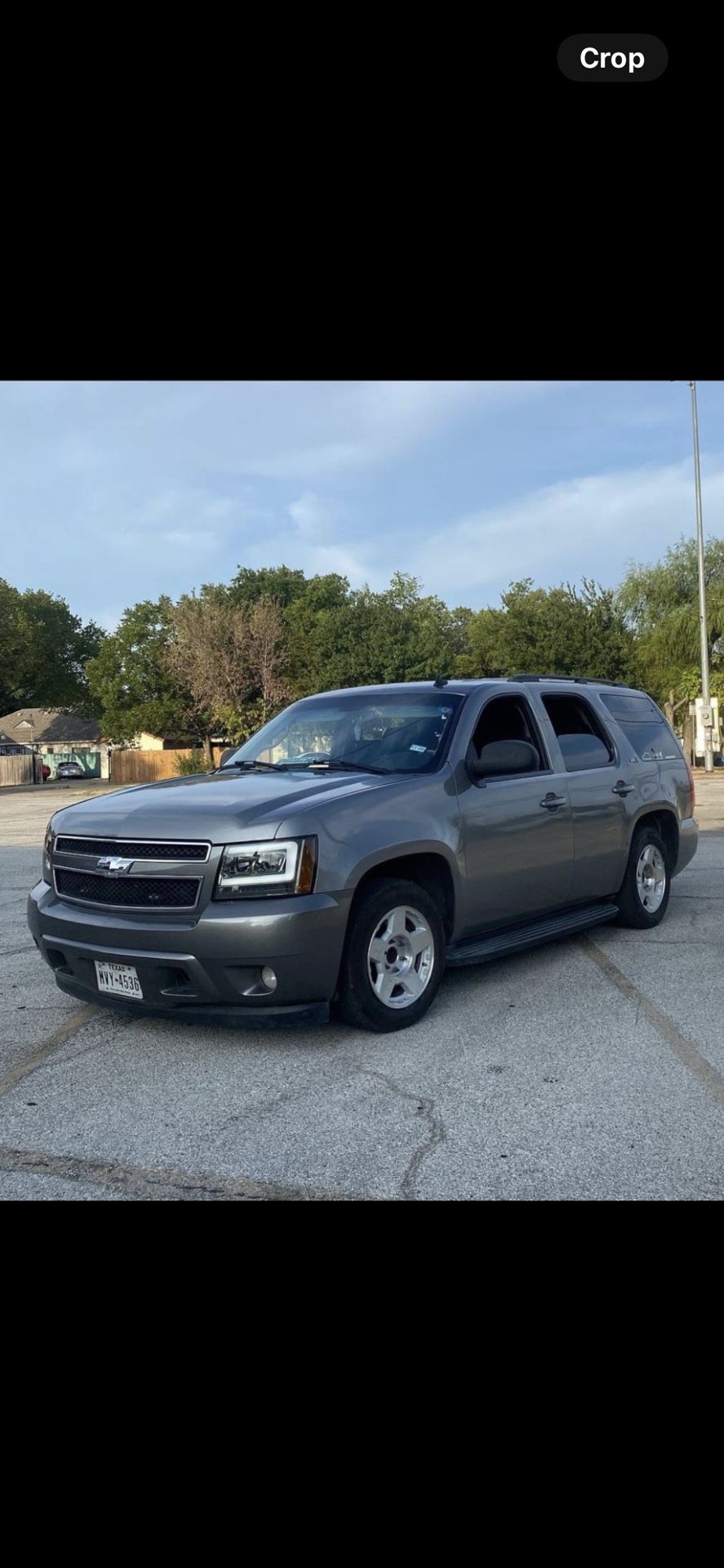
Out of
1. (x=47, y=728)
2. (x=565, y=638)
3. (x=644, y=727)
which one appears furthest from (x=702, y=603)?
(x=47, y=728)

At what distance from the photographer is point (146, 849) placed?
183 inches

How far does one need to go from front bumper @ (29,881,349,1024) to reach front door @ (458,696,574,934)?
114 centimetres

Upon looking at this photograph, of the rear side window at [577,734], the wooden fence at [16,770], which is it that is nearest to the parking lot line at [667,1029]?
the rear side window at [577,734]

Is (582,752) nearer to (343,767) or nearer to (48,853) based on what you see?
(343,767)

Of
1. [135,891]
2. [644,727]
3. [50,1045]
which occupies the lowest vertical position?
[50,1045]

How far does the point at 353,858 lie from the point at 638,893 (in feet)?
10.5

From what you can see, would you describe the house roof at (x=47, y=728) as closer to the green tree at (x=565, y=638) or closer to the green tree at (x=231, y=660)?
the green tree at (x=231, y=660)

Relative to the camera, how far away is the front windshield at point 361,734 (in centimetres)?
565

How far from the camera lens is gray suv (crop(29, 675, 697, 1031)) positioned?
4453 millimetres
